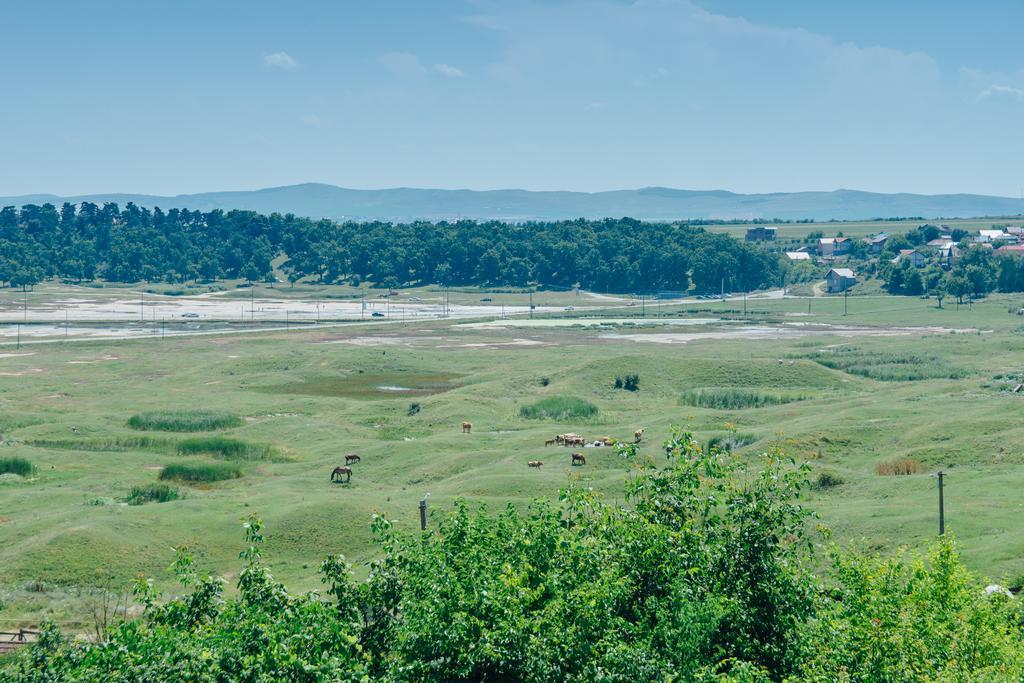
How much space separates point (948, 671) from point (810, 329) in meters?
164

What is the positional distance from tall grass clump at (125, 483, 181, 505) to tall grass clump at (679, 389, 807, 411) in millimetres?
52208

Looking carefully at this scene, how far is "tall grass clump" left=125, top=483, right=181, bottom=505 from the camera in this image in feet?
213

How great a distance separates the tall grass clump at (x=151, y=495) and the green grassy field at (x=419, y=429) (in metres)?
0.40

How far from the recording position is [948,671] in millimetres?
25234

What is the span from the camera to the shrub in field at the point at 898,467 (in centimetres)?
6719

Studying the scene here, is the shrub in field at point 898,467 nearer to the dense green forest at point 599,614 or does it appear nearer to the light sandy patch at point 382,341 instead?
the dense green forest at point 599,614

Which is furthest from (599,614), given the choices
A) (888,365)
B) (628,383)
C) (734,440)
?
(888,365)

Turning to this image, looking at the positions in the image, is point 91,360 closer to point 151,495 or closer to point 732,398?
point 732,398

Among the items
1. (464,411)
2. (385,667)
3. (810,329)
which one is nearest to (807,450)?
(464,411)

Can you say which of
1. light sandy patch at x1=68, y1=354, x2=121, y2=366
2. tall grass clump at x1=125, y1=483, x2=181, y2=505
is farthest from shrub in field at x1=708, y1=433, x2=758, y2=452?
light sandy patch at x1=68, y1=354, x2=121, y2=366

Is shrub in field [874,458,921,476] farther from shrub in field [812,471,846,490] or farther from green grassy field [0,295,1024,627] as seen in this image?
shrub in field [812,471,846,490]

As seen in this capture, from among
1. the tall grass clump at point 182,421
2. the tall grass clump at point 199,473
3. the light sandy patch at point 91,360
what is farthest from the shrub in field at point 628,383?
the light sandy patch at point 91,360

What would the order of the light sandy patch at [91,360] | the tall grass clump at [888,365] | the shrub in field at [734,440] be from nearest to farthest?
the shrub in field at [734,440]
the tall grass clump at [888,365]
the light sandy patch at [91,360]

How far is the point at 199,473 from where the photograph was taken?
247ft
